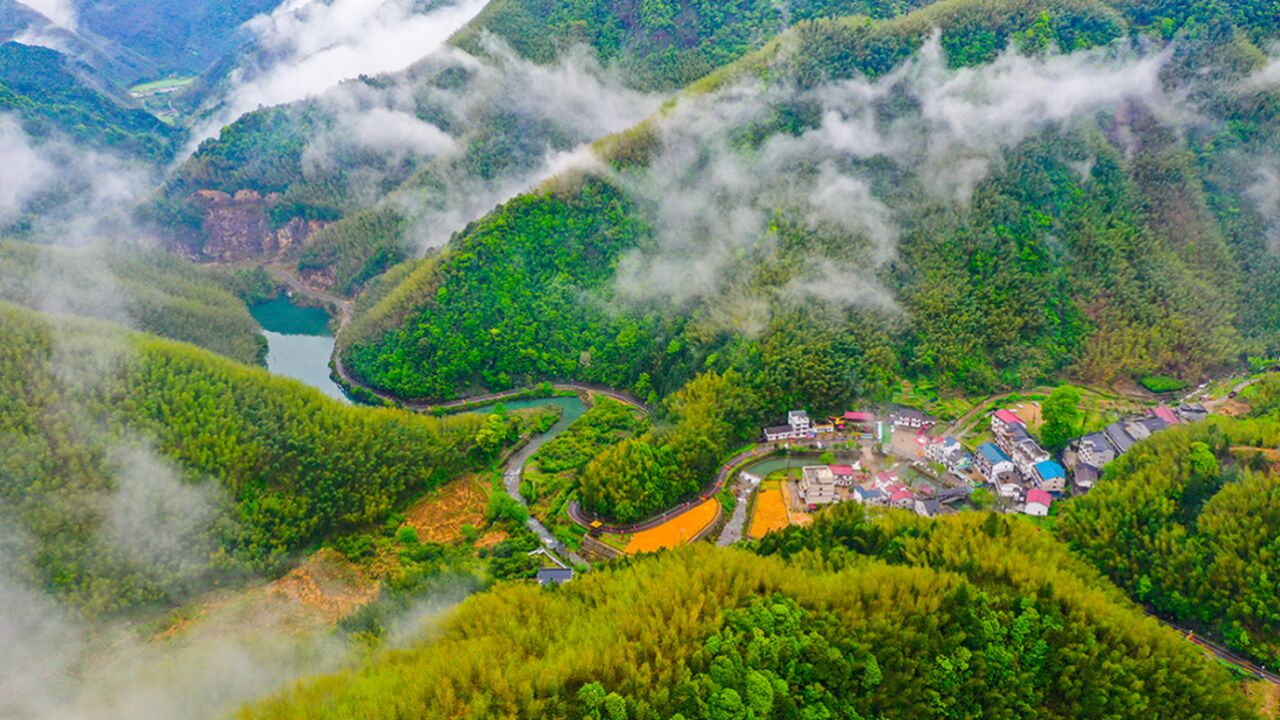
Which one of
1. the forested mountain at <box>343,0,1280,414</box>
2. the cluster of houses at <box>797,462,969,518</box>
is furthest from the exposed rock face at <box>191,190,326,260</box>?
the cluster of houses at <box>797,462,969,518</box>

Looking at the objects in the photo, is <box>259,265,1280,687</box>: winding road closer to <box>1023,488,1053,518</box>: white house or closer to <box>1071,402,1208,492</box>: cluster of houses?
<box>1071,402,1208,492</box>: cluster of houses

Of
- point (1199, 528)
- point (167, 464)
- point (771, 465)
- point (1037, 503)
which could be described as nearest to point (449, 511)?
point (167, 464)

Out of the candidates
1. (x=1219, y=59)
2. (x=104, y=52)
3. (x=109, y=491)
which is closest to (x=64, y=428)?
(x=109, y=491)

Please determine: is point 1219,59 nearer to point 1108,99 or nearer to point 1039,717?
point 1108,99

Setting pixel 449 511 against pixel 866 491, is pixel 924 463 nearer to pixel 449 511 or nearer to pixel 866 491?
pixel 866 491

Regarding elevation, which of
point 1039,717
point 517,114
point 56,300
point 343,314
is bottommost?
point 343,314

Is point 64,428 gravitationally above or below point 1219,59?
below
